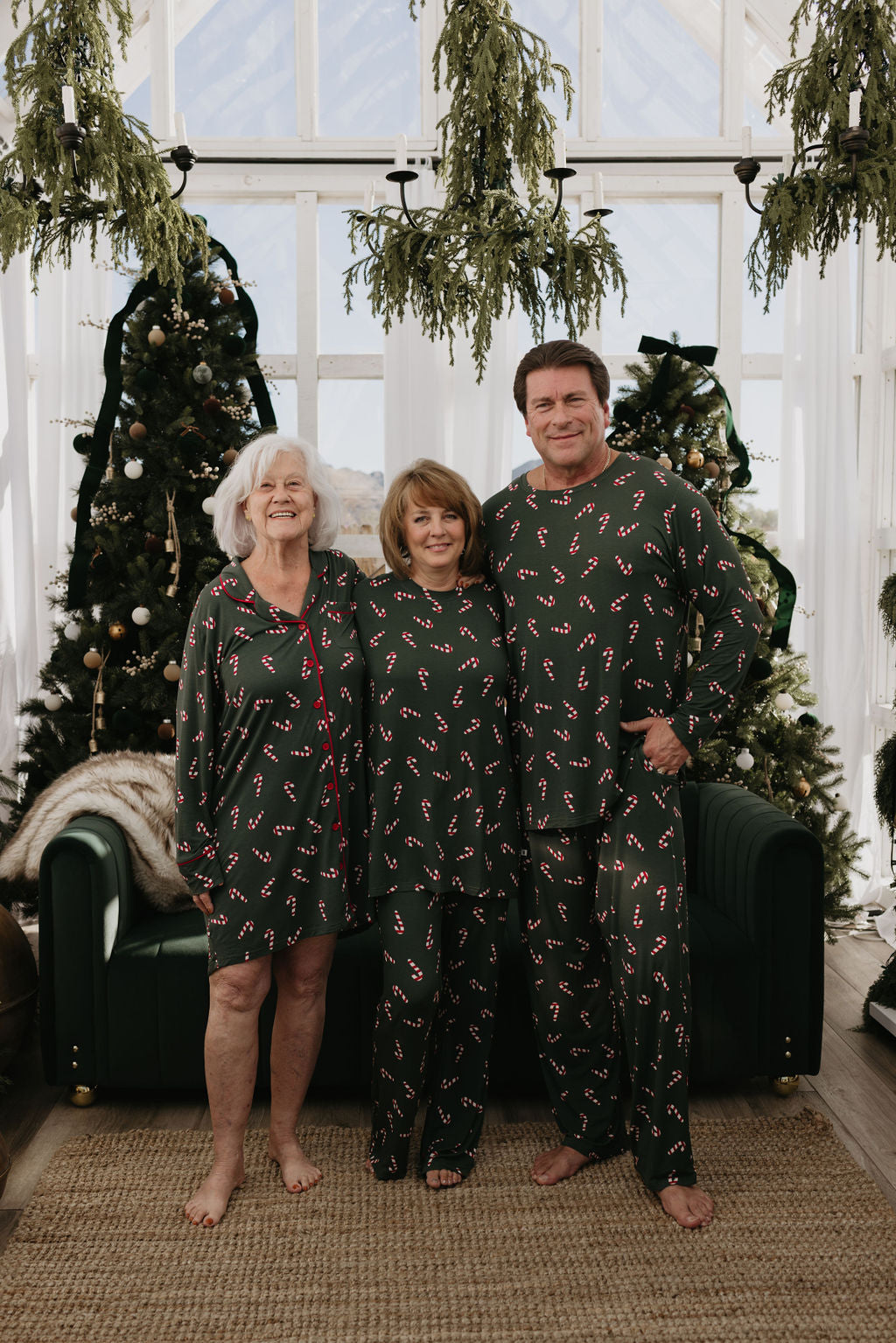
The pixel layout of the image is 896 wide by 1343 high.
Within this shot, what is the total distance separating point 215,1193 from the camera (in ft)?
7.68

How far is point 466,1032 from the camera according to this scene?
2.41 metres

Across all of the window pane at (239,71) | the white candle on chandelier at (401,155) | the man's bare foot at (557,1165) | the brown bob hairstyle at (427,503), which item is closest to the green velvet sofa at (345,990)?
the man's bare foot at (557,1165)

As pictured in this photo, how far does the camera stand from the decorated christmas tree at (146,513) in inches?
152

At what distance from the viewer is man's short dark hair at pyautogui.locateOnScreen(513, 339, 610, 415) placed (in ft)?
7.49

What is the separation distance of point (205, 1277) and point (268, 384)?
3.69m

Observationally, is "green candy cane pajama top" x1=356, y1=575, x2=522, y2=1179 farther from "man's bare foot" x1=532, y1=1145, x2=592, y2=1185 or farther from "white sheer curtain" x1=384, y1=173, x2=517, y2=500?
"white sheer curtain" x1=384, y1=173, x2=517, y2=500

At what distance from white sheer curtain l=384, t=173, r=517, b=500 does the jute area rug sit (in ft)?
9.65

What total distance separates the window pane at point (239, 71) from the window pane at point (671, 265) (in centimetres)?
158

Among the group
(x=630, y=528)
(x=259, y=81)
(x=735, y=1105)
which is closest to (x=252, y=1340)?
(x=735, y=1105)

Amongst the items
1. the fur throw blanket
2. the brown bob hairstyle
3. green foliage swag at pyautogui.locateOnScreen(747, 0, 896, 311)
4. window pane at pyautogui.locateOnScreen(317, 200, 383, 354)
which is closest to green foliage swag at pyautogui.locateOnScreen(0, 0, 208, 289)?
the brown bob hairstyle

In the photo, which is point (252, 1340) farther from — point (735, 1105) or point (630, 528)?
point (630, 528)

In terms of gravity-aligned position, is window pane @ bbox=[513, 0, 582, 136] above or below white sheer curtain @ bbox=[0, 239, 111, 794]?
above

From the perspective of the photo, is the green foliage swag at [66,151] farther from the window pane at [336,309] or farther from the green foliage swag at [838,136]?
the window pane at [336,309]

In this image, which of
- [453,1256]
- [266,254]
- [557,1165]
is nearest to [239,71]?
[266,254]
